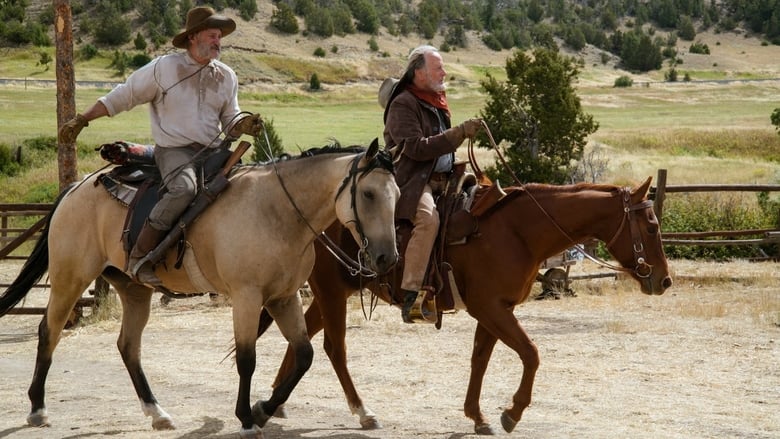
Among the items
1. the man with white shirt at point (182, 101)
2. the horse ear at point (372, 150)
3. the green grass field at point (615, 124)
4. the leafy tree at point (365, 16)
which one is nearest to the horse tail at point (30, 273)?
the man with white shirt at point (182, 101)

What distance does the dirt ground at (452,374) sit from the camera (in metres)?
7.78

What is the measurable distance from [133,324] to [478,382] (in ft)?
8.65

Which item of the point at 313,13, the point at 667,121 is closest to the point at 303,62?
the point at 313,13

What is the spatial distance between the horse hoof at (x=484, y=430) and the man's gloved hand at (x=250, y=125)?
2.58 metres

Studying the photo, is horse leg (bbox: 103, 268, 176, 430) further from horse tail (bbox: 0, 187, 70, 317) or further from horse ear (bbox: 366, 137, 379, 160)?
horse ear (bbox: 366, 137, 379, 160)

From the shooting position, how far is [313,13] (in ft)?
467

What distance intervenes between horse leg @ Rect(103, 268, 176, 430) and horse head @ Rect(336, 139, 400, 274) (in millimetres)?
2302

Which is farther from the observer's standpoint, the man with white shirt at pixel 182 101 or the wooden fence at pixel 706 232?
the wooden fence at pixel 706 232

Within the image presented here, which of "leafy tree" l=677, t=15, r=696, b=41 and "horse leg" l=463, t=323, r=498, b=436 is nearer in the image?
"horse leg" l=463, t=323, r=498, b=436

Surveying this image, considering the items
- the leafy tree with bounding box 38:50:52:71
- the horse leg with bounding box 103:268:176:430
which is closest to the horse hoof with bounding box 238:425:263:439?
the horse leg with bounding box 103:268:176:430

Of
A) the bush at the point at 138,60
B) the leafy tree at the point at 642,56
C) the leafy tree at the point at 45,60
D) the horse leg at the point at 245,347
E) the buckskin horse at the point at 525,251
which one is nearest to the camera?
the horse leg at the point at 245,347

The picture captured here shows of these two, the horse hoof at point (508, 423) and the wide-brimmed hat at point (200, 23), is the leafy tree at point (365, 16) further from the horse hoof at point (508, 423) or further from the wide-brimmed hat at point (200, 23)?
the horse hoof at point (508, 423)

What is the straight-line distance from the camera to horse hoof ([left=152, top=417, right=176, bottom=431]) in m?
7.59

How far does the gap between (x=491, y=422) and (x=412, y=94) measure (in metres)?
2.49
